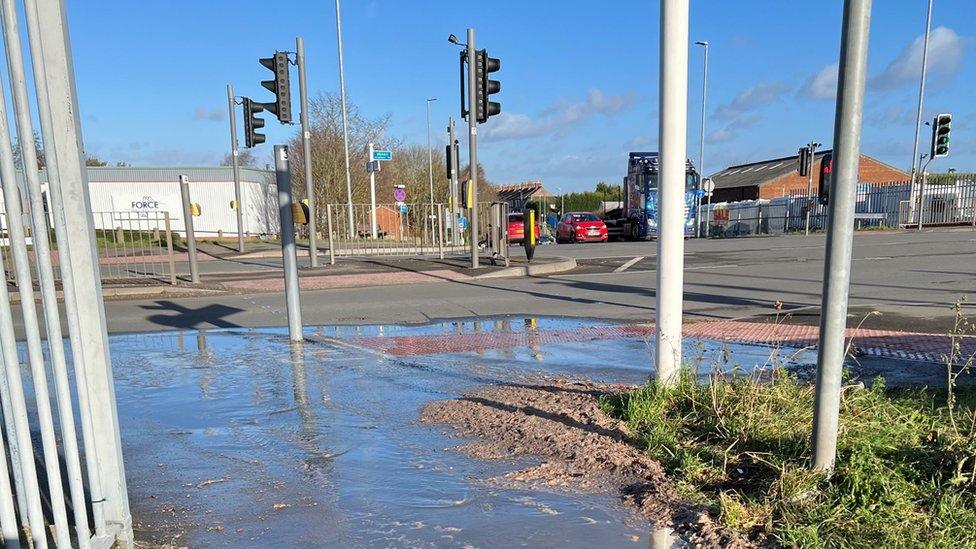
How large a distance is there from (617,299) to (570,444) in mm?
7600

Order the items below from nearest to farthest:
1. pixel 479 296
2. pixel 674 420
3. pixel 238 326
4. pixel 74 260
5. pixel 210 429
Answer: pixel 74 260
pixel 674 420
pixel 210 429
pixel 238 326
pixel 479 296

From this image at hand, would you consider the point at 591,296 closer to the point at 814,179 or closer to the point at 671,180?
the point at 671,180

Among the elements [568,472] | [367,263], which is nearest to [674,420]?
[568,472]

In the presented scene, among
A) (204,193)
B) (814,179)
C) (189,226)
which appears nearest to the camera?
(189,226)

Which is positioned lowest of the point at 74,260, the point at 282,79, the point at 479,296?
the point at 479,296

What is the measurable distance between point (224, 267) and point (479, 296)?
33.1 feet

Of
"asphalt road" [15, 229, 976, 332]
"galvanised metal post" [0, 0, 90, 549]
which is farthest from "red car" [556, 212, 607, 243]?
"galvanised metal post" [0, 0, 90, 549]

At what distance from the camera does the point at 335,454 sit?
4.13m

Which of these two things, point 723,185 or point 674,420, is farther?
point 723,185

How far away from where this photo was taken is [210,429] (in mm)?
4691

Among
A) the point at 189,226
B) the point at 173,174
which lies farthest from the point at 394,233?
the point at 173,174

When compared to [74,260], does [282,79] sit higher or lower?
higher

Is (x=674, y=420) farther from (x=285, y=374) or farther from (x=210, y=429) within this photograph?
(x=285, y=374)

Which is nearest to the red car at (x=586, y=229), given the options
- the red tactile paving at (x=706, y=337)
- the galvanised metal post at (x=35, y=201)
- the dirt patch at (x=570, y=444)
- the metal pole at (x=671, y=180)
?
the red tactile paving at (x=706, y=337)
